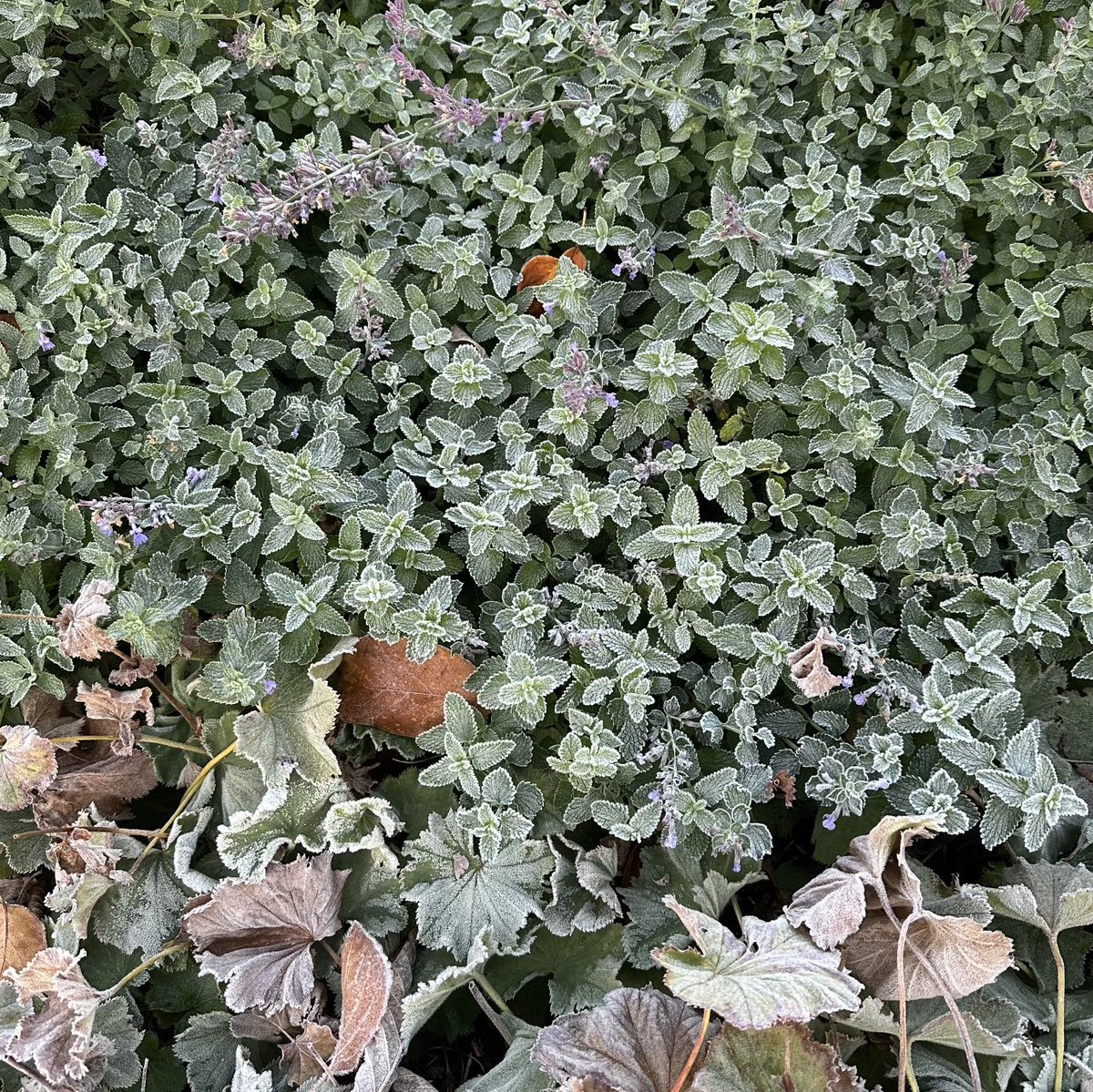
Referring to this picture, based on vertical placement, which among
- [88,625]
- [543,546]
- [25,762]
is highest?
[543,546]

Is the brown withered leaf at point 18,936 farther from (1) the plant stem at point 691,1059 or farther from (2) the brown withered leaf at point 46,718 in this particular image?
(1) the plant stem at point 691,1059

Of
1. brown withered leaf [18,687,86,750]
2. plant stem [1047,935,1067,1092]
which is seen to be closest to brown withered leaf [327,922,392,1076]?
brown withered leaf [18,687,86,750]

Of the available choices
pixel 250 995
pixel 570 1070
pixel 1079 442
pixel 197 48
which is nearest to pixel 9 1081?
pixel 250 995

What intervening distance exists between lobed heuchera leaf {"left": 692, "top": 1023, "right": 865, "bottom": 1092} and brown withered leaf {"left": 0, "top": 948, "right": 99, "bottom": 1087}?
127cm

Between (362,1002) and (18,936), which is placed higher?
(362,1002)

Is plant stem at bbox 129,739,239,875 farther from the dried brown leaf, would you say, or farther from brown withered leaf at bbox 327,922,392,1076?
the dried brown leaf

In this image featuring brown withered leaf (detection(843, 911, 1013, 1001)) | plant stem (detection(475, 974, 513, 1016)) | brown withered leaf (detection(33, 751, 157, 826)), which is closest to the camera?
brown withered leaf (detection(843, 911, 1013, 1001))

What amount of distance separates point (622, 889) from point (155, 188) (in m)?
2.21

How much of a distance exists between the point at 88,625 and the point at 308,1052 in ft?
3.46

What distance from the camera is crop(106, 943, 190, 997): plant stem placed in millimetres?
2307

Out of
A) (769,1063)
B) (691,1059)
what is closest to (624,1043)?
(691,1059)

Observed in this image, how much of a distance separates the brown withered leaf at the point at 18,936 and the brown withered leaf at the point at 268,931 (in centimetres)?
40

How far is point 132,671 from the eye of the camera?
2.49 metres

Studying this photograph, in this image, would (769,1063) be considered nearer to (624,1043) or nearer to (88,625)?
(624,1043)
